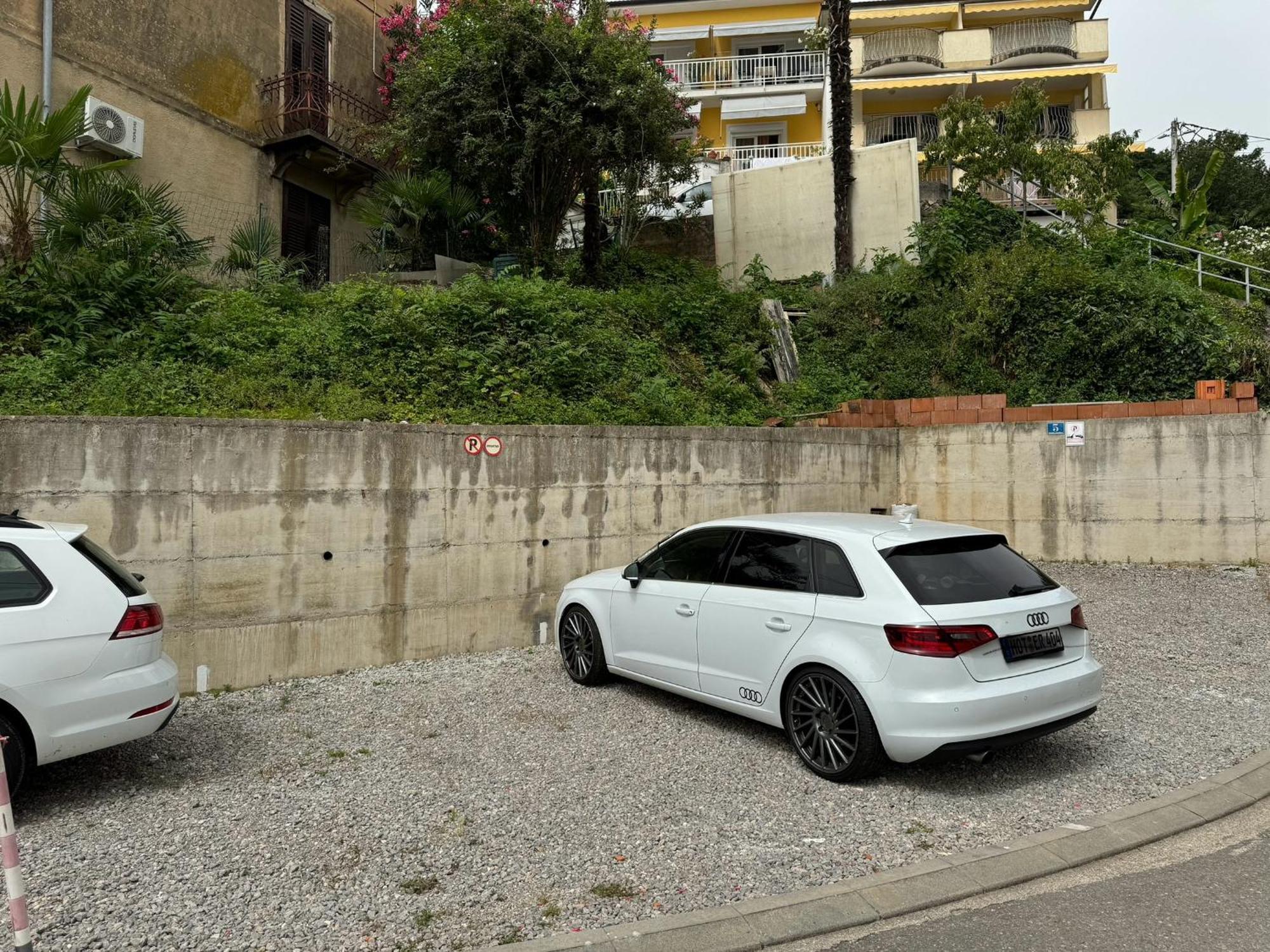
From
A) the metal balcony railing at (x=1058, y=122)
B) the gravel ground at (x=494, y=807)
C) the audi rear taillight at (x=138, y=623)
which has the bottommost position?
the gravel ground at (x=494, y=807)

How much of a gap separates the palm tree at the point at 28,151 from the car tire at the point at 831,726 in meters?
8.75

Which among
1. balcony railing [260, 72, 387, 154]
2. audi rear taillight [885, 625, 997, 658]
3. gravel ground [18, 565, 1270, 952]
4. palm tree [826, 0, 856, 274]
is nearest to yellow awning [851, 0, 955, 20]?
palm tree [826, 0, 856, 274]

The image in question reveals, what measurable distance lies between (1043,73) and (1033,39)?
55.0 inches

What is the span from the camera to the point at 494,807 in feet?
14.6

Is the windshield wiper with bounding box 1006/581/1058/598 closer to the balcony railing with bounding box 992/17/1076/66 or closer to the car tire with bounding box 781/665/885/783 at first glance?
the car tire with bounding box 781/665/885/783

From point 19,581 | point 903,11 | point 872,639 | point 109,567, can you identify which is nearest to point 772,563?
point 872,639

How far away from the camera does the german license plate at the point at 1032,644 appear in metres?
4.56

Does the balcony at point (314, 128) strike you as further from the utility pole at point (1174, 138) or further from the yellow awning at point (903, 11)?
the utility pole at point (1174, 138)

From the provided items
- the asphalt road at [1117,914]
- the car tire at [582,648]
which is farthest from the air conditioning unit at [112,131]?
the asphalt road at [1117,914]

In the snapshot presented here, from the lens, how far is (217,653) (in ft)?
21.5

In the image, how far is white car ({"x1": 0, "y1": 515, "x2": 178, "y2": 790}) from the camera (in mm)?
4172

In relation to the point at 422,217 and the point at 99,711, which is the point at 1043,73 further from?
the point at 99,711

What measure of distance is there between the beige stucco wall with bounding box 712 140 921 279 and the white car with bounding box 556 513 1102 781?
11391mm

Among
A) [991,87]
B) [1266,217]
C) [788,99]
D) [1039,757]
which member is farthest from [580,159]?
[1266,217]
